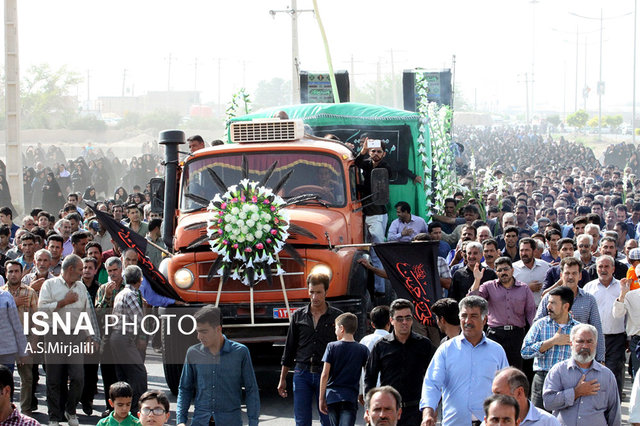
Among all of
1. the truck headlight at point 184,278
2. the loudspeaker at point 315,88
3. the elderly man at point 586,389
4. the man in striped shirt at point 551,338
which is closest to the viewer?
the elderly man at point 586,389

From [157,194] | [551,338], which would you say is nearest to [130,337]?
[157,194]

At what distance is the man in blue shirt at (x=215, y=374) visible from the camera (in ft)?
26.9

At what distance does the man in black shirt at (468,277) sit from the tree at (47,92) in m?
70.7

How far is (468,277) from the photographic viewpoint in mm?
11461

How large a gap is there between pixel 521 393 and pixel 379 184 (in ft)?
19.7

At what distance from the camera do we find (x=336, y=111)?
16.2m

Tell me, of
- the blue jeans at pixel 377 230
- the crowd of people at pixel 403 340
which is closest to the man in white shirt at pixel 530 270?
the crowd of people at pixel 403 340

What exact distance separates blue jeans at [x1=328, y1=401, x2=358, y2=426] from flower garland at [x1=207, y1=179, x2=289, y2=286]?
2.68 meters

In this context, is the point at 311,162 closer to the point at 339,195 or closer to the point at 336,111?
the point at 339,195

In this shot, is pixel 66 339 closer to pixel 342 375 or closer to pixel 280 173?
pixel 280 173

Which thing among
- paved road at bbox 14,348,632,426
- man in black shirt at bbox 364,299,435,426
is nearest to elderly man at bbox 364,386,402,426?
man in black shirt at bbox 364,299,435,426

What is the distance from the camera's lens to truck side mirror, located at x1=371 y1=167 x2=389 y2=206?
12438 millimetres

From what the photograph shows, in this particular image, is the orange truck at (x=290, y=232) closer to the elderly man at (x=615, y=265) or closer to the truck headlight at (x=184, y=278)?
the truck headlight at (x=184, y=278)

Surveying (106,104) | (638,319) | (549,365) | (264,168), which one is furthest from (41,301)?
(106,104)
